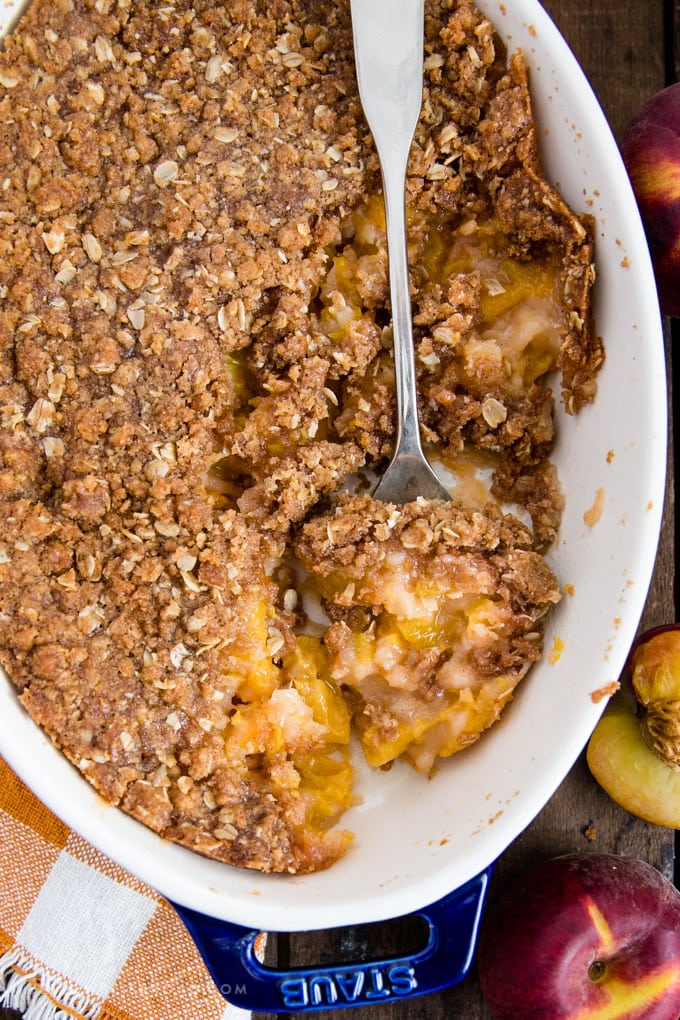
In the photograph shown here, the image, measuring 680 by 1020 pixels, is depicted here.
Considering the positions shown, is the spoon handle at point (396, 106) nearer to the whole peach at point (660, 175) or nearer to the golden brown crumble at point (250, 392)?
the golden brown crumble at point (250, 392)

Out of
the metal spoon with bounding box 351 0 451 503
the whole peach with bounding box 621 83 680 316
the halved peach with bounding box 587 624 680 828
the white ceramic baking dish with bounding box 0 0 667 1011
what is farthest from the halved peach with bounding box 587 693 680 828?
the whole peach with bounding box 621 83 680 316

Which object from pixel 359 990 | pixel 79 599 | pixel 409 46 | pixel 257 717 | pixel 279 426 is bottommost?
pixel 359 990

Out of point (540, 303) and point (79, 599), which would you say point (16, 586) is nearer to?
point (79, 599)

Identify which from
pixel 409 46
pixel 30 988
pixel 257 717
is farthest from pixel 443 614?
pixel 30 988

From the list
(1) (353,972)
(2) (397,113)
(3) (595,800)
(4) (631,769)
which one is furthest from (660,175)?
(1) (353,972)

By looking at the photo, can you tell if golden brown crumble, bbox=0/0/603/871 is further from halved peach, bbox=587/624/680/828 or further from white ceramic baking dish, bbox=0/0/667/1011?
halved peach, bbox=587/624/680/828

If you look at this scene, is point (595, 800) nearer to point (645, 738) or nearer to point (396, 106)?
point (645, 738)

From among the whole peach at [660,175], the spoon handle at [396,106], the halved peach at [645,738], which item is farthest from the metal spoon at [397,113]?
the halved peach at [645,738]
